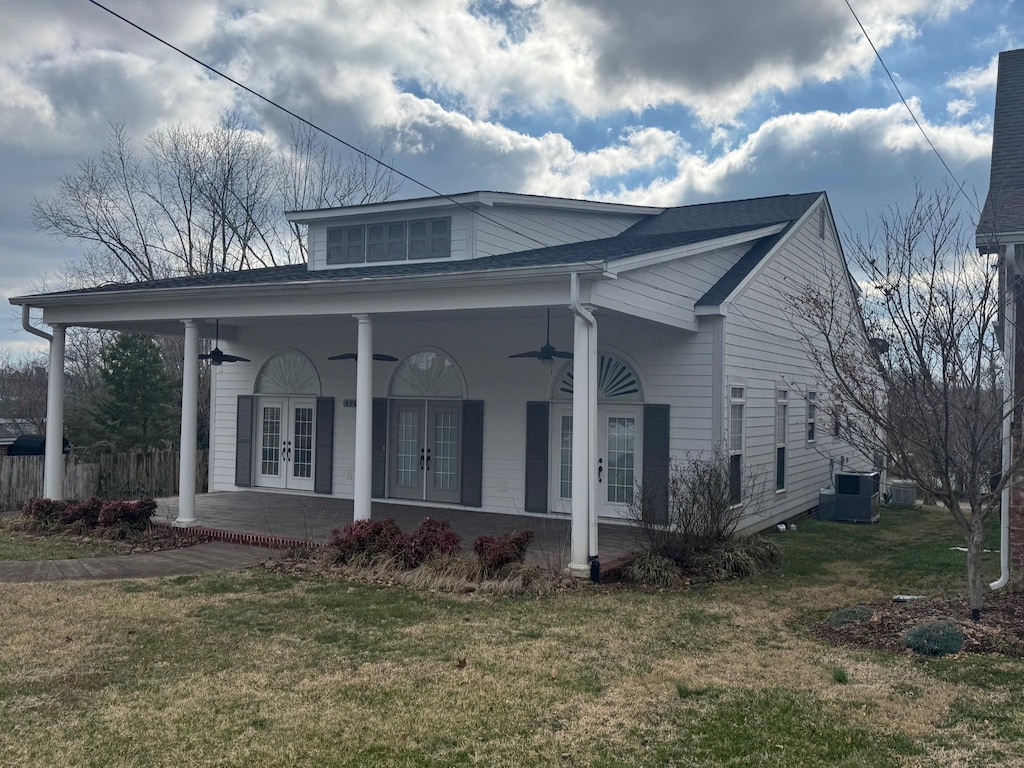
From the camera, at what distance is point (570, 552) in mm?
9703

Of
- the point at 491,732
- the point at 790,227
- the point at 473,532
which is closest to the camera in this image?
the point at 491,732

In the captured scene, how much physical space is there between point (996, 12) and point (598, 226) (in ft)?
24.8

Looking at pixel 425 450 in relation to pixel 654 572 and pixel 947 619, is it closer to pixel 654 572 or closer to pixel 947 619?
pixel 654 572

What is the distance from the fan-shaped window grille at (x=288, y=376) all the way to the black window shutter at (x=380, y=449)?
1617 mm

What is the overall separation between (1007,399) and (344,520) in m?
9.07

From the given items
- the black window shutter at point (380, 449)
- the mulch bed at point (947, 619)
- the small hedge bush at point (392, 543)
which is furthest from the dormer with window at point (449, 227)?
the mulch bed at point (947, 619)

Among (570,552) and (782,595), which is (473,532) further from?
(782,595)

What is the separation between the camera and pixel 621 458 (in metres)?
12.7

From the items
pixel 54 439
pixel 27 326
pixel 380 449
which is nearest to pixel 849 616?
pixel 380 449

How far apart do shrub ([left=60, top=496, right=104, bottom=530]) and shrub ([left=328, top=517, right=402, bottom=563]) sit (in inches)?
183

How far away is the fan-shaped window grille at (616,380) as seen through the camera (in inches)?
492

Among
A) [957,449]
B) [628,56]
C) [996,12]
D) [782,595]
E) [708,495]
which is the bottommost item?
[782,595]

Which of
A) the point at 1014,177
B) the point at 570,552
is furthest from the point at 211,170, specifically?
the point at 1014,177

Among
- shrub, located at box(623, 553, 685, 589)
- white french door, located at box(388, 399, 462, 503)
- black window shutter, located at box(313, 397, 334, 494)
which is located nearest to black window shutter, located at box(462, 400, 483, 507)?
white french door, located at box(388, 399, 462, 503)
